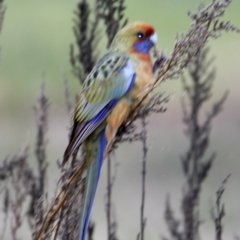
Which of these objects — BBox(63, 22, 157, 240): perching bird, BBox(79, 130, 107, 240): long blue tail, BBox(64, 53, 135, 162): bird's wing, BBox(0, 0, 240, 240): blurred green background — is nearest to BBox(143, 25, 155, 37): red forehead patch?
BBox(63, 22, 157, 240): perching bird

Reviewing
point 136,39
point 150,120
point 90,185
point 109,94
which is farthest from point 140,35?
point 150,120

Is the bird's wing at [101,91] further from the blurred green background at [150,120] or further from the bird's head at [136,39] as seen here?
the blurred green background at [150,120]

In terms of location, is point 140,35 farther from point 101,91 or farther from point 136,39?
point 101,91

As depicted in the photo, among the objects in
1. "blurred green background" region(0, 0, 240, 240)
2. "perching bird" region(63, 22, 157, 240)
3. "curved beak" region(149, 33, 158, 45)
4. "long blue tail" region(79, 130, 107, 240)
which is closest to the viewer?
"long blue tail" region(79, 130, 107, 240)

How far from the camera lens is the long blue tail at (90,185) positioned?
3057 mm

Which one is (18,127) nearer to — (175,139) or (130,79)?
(175,139)

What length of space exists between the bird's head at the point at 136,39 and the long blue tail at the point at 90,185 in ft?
1.69

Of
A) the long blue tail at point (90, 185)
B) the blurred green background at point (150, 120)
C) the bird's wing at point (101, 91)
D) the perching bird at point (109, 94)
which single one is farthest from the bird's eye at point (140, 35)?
the blurred green background at point (150, 120)

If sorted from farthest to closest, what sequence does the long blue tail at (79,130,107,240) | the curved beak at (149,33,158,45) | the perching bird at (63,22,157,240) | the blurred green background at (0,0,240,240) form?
1. the blurred green background at (0,0,240,240)
2. the curved beak at (149,33,158,45)
3. the perching bird at (63,22,157,240)
4. the long blue tail at (79,130,107,240)

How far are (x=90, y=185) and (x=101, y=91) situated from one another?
479 mm

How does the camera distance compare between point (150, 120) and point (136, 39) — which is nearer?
point (136, 39)

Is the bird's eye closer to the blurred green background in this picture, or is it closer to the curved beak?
the curved beak

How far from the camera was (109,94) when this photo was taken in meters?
3.56

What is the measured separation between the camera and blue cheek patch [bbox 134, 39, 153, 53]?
379 cm
